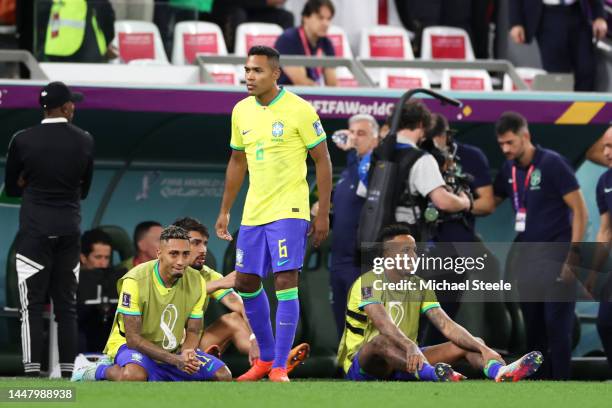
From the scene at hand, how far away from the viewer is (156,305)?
902 centimetres

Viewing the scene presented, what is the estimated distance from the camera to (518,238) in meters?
11.0

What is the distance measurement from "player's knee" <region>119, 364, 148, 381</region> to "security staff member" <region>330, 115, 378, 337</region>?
231 cm

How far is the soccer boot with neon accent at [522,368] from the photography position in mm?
8812

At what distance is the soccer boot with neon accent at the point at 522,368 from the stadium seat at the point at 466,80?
180 inches

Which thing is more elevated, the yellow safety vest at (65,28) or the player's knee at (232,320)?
the yellow safety vest at (65,28)

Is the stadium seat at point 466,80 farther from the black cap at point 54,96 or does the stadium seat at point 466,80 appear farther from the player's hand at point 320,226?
the player's hand at point 320,226

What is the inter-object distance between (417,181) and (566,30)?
13.8 ft

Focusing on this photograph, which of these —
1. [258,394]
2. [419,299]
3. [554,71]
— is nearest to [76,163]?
[419,299]

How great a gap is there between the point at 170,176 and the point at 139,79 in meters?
1.26

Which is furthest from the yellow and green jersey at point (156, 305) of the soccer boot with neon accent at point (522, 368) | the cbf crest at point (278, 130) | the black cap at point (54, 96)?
the soccer boot with neon accent at point (522, 368)

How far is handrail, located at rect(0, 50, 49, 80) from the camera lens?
1141cm

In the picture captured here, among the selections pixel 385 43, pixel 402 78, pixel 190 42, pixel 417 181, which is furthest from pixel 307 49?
pixel 417 181

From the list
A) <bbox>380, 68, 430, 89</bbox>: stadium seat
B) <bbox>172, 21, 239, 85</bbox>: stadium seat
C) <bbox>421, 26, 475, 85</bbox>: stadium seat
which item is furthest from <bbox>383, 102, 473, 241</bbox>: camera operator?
<bbox>421, 26, 475, 85</bbox>: stadium seat

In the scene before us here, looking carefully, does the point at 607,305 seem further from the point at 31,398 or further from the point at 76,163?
the point at 31,398
